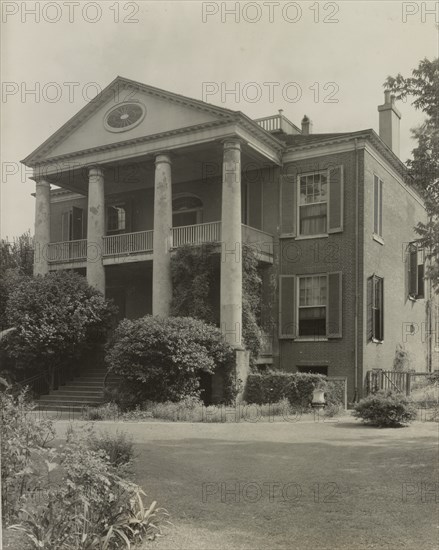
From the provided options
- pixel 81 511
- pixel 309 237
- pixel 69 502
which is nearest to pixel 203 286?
pixel 309 237

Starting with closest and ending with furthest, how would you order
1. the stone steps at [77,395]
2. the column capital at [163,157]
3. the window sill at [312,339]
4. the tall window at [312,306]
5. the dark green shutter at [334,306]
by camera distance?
the stone steps at [77,395]
the dark green shutter at [334,306]
the window sill at [312,339]
the tall window at [312,306]
the column capital at [163,157]

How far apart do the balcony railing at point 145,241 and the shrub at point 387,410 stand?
787 centimetres

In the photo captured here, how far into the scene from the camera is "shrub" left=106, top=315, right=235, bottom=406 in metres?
Result: 16.3

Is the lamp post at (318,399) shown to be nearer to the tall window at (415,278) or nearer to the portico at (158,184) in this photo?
the portico at (158,184)

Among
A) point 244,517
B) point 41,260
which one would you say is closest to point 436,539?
point 244,517

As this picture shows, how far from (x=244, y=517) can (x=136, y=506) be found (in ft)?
4.00

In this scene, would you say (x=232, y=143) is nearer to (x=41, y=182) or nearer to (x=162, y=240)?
(x=162, y=240)

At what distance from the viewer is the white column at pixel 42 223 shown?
75.4ft

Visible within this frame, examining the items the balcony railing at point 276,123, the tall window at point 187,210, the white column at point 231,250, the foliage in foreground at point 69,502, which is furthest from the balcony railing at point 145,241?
the foliage in foreground at point 69,502

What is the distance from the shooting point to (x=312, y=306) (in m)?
20.3

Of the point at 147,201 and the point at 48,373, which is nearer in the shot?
the point at 48,373

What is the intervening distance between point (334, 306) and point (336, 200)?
3.45m

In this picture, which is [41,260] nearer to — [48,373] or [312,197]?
[48,373]

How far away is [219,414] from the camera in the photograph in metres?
15.3
